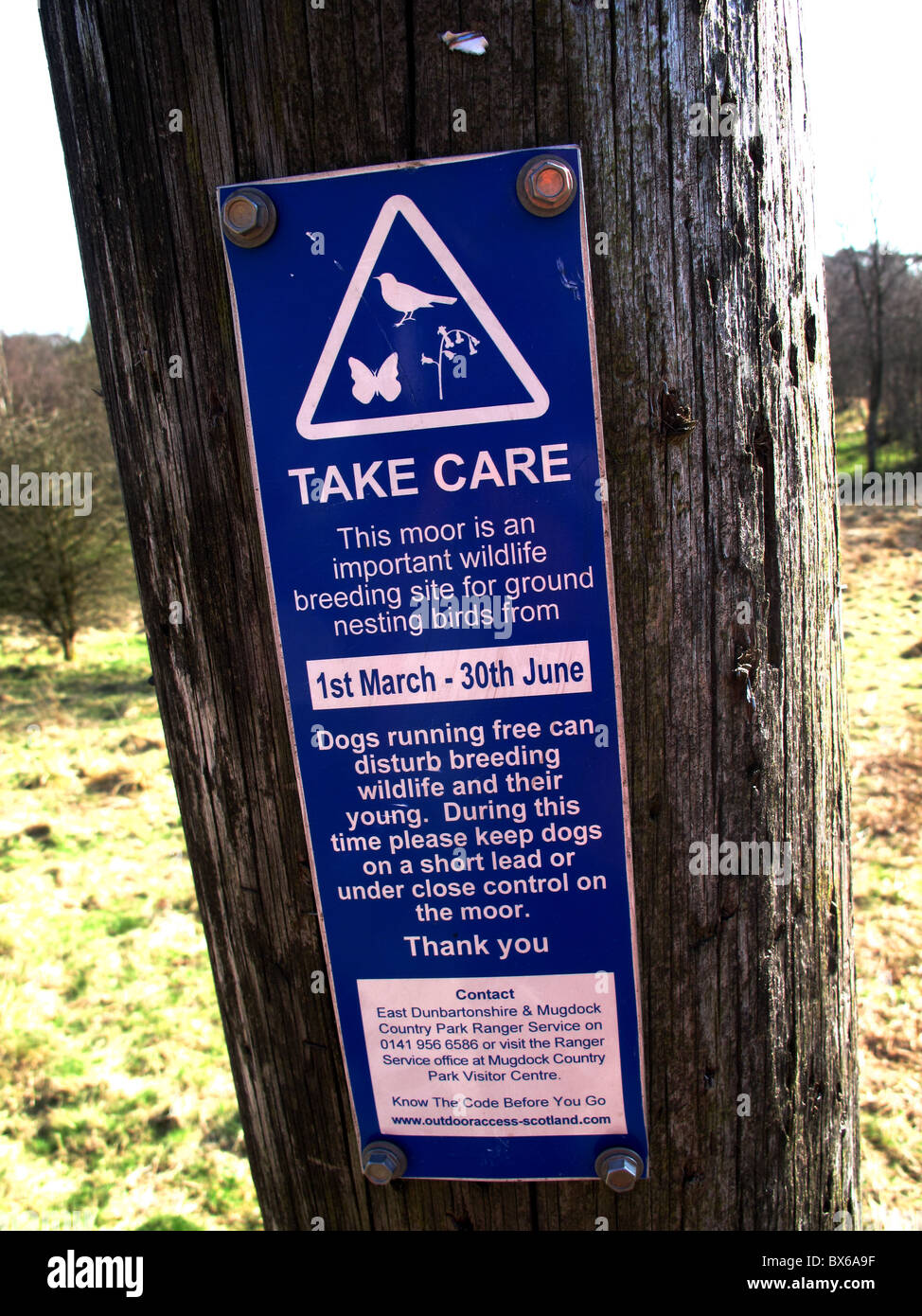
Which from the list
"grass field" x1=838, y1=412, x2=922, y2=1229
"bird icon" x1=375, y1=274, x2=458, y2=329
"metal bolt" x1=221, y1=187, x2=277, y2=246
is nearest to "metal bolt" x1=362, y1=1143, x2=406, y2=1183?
"bird icon" x1=375, y1=274, x2=458, y2=329

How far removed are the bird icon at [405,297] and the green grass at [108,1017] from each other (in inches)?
134

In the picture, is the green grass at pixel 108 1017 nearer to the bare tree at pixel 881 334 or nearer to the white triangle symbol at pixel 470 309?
the white triangle symbol at pixel 470 309

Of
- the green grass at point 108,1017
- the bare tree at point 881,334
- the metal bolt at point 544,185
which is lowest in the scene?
the green grass at point 108,1017

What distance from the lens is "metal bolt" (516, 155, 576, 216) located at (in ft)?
3.56

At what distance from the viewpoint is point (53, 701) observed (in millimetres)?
11227

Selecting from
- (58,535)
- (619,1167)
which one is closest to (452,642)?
(619,1167)

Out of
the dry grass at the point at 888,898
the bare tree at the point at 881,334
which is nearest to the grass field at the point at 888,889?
the dry grass at the point at 888,898

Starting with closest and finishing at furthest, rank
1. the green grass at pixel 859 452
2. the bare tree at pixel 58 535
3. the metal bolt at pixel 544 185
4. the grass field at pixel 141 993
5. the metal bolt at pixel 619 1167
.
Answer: the metal bolt at pixel 544 185, the metal bolt at pixel 619 1167, the grass field at pixel 141 993, the bare tree at pixel 58 535, the green grass at pixel 859 452

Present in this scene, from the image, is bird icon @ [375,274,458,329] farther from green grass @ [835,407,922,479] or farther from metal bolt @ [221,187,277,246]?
green grass @ [835,407,922,479]

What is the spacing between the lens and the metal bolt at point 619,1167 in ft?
4.18

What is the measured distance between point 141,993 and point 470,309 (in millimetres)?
4615

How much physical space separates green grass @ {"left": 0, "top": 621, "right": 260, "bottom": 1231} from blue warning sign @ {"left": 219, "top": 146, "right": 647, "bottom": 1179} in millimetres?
2625
